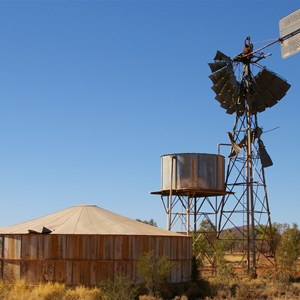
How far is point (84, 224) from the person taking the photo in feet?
110

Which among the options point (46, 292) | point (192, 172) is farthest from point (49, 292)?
point (192, 172)

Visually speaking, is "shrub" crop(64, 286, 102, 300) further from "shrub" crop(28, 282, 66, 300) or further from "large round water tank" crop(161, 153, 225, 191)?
"large round water tank" crop(161, 153, 225, 191)

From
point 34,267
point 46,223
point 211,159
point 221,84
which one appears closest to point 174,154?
point 211,159

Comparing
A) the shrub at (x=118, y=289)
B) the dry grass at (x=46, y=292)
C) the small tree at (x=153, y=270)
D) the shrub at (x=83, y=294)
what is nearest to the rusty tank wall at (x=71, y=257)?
the dry grass at (x=46, y=292)

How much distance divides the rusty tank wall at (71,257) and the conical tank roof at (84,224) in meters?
0.49

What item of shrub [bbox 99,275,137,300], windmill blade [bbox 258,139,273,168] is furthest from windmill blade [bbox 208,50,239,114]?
shrub [bbox 99,275,137,300]

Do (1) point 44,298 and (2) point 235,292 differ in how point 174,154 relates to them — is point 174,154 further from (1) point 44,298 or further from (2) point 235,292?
(1) point 44,298

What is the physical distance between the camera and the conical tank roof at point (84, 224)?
1277 inches

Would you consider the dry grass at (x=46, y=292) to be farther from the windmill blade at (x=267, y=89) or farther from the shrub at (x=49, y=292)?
the windmill blade at (x=267, y=89)

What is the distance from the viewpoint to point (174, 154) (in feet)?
133

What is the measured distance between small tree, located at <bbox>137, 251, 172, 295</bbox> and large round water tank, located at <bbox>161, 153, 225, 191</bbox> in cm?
905

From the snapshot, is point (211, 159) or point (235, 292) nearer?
point (235, 292)

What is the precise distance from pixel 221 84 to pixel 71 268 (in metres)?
18.6

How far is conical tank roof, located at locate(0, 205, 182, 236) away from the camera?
106 feet
